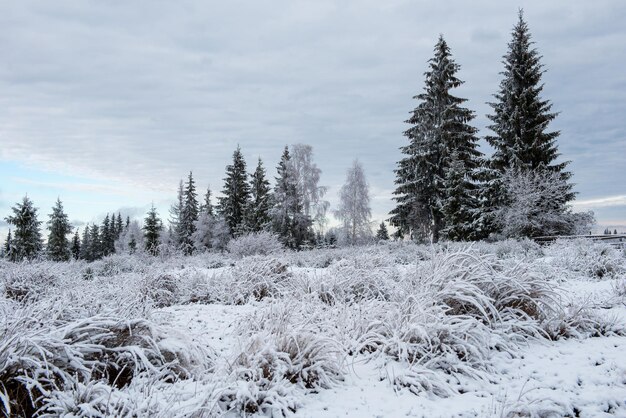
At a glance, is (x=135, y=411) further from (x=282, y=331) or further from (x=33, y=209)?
(x=33, y=209)

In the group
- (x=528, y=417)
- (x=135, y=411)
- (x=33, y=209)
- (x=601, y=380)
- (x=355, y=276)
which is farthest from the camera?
(x=33, y=209)

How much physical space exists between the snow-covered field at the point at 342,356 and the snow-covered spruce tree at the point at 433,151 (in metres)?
20.8

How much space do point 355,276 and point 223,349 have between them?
2706 millimetres

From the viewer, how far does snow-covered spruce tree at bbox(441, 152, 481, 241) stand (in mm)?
22797

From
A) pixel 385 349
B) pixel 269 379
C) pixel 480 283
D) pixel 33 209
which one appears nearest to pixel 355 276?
pixel 480 283

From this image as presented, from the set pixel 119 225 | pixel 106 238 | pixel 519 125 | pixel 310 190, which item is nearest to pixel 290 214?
→ pixel 310 190

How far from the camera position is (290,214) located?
3167 cm

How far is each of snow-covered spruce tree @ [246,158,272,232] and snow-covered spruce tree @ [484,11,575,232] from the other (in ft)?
55.1

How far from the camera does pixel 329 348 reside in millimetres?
3359

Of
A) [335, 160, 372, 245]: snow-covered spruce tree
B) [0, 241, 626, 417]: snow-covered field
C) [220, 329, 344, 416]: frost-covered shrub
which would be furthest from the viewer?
[335, 160, 372, 245]: snow-covered spruce tree

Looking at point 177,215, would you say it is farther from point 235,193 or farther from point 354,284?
point 354,284

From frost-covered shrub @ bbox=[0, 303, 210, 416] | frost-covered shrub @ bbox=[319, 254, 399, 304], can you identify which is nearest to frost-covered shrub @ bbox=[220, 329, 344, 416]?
frost-covered shrub @ bbox=[0, 303, 210, 416]

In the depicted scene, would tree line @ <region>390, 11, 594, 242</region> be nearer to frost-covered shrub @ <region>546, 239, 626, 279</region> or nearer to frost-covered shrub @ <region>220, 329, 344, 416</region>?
frost-covered shrub @ <region>546, 239, 626, 279</region>

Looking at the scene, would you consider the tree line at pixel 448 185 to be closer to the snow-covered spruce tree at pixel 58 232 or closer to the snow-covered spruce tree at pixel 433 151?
the snow-covered spruce tree at pixel 433 151
